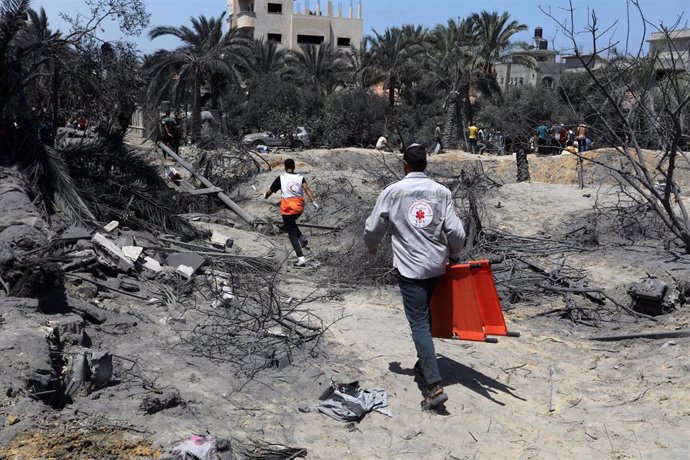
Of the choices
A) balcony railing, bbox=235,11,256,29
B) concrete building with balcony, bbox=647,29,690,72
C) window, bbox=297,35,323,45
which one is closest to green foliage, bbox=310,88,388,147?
concrete building with balcony, bbox=647,29,690,72

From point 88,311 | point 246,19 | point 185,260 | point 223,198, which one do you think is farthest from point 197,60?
point 246,19

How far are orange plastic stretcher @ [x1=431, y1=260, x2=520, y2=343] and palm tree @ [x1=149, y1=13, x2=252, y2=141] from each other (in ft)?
91.6

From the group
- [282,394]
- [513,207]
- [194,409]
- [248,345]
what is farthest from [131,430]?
[513,207]

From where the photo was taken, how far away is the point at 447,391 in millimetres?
5355

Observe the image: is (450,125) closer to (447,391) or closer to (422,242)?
(447,391)

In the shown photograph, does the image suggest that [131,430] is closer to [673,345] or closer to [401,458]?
[401,458]

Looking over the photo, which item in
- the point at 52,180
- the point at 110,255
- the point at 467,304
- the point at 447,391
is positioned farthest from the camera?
the point at 52,180

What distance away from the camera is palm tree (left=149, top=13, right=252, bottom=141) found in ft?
107

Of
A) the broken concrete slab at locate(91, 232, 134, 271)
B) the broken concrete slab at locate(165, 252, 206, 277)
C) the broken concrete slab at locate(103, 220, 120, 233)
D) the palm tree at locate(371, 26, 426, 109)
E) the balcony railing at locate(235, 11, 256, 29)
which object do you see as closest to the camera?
the broken concrete slab at locate(91, 232, 134, 271)

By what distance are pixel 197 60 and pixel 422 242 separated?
29.9m

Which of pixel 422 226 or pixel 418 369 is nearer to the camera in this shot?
pixel 422 226

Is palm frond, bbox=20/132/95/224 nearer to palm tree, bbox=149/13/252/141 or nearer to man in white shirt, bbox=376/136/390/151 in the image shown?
man in white shirt, bbox=376/136/390/151

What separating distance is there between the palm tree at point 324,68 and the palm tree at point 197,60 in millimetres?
12306

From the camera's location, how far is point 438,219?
16.4 ft
